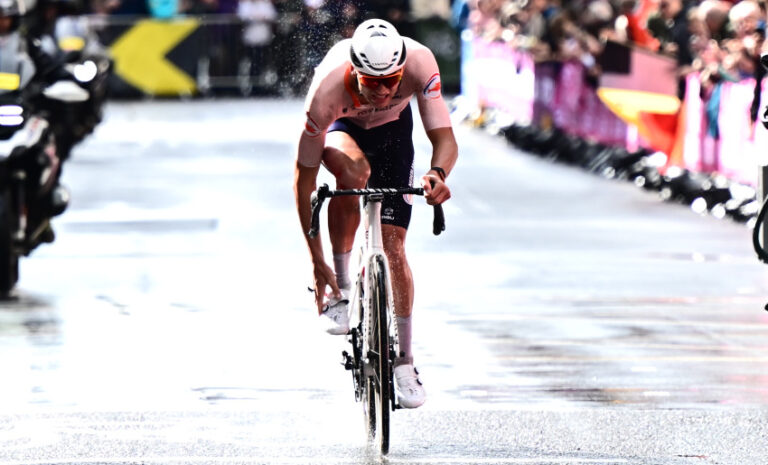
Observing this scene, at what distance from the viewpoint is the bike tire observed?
7305 millimetres

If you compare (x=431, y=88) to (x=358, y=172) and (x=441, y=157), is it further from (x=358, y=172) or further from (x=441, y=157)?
(x=358, y=172)

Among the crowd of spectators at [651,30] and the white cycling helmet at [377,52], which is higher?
the white cycling helmet at [377,52]

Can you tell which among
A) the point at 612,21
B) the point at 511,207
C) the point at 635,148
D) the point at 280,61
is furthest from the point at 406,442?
the point at 280,61

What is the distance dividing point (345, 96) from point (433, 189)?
2.15 ft

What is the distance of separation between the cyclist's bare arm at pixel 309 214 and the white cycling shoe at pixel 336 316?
11 centimetres

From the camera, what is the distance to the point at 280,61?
38906 mm

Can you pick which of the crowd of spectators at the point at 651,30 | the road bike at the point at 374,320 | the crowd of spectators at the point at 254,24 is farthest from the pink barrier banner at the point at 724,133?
the crowd of spectators at the point at 254,24

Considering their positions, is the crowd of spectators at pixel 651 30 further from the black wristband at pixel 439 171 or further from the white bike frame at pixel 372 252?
the white bike frame at pixel 372 252

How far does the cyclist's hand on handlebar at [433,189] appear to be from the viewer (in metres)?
7.45

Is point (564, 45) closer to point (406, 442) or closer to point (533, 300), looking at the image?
point (533, 300)

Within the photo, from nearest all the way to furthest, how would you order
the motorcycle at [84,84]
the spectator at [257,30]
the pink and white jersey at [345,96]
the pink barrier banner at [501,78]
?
the pink and white jersey at [345,96] < the motorcycle at [84,84] < the pink barrier banner at [501,78] < the spectator at [257,30]

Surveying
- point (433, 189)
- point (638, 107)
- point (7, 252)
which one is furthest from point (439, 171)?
point (638, 107)

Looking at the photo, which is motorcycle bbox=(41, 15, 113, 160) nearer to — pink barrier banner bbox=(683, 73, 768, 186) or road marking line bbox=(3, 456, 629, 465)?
pink barrier banner bbox=(683, 73, 768, 186)

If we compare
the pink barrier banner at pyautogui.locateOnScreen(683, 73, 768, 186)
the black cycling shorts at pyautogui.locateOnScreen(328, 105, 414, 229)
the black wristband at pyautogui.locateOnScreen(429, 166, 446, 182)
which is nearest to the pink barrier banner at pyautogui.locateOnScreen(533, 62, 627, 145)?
the pink barrier banner at pyautogui.locateOnScreen(683, 73, 768, 186)
